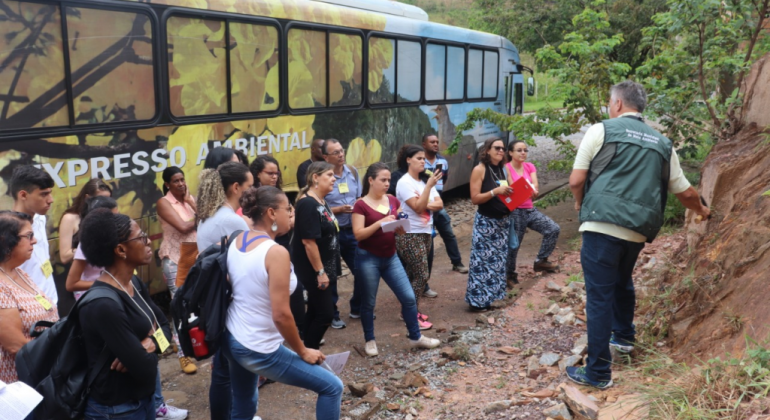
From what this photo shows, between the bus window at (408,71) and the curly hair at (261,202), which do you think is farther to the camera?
the bus window at (408,71)

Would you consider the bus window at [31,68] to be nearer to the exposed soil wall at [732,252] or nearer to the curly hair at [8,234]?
the curly hair at [8,234]

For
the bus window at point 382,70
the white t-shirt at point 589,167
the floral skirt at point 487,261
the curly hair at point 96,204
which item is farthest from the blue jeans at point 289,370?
the bus window at point 382,70

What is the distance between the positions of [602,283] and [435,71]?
7974 millimetres

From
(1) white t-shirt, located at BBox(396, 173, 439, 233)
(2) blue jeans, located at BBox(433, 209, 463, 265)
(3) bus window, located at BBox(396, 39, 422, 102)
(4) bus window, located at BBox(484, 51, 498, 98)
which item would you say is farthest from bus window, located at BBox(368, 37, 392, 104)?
(4) bus window, located at BBox(484, 51, 498, 98)

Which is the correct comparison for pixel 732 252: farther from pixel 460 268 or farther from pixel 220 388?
pixel 460 268

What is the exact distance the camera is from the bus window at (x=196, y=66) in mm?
6656

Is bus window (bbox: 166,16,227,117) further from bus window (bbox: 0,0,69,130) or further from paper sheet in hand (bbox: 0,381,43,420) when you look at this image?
paper sheet in hand (bbox: 0,381,43,420)

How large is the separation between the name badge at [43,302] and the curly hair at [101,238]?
60 centimetres

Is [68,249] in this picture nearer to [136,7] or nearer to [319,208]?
[319,208]

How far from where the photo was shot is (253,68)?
7648mm

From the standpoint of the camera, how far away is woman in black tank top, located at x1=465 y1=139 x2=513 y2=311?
22.9 ft

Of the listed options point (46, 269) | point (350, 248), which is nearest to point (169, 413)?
point (46, 269)

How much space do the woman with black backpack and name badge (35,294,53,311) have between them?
23.6 inches

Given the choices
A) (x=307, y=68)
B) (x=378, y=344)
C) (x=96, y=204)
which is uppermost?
(x=307, y=68)
